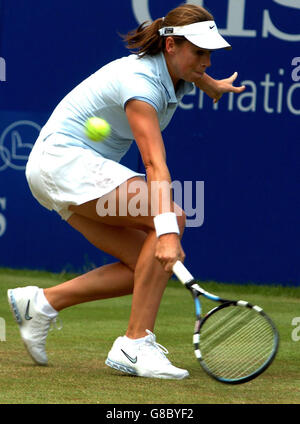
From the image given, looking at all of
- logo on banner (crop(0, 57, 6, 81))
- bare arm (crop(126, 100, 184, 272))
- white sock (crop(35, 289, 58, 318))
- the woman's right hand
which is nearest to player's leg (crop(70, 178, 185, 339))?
bare arm (crop(126, 100, 184, 272))

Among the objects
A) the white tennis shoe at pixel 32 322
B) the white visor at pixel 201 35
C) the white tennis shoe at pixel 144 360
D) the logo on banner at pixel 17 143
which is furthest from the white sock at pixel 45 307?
the logo on banner at pixel 17 143

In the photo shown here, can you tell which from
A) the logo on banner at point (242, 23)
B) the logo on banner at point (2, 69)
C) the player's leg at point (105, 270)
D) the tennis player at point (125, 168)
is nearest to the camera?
the tennis player at point (125, 168)

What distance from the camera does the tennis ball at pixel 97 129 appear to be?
11.6ft

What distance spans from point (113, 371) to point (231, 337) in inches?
23.3

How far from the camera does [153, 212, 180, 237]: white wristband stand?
3230 millimetres

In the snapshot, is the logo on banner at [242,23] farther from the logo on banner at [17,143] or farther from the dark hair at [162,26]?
the dark hair at [162,26]

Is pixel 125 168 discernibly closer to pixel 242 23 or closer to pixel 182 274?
pixel 182 274

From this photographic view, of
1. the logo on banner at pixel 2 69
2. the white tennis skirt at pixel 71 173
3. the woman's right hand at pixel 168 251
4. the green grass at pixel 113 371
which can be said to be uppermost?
the logo on banner at pixel 2 69

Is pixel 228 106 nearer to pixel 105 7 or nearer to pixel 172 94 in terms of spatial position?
pixel 105 7

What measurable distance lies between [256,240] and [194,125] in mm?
852

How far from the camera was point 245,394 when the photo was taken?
3.18 metres

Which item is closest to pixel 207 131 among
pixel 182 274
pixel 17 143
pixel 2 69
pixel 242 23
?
pixel 242 23

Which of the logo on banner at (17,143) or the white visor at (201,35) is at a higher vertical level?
the logo on banner at (17,143)

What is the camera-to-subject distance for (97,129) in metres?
3.53
